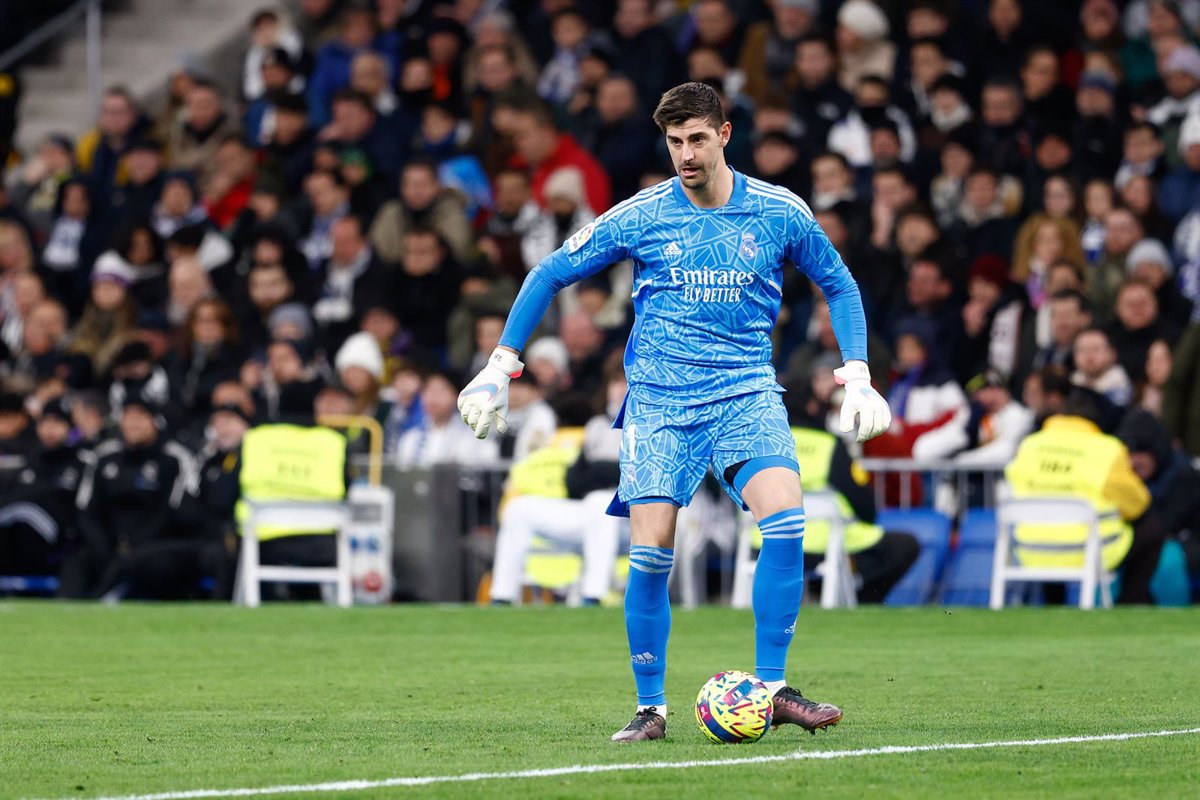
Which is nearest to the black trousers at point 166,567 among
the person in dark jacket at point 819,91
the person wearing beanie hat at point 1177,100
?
the person in dark jacket at point 819,91

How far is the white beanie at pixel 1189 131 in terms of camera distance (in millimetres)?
19109

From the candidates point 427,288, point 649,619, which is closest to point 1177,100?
point 427,288

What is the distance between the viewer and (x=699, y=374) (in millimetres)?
8820

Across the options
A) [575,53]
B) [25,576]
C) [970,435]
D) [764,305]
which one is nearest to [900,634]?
[970,435]

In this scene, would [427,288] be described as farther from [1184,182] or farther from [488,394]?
[488,394]

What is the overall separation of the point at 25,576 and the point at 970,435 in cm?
789

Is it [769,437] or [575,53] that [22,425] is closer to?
[575,53]

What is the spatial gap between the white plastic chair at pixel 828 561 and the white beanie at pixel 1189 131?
4.70m

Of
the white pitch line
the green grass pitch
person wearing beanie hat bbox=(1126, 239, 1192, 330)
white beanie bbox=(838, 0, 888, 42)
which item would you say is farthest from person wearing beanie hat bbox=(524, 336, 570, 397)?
the white pitch line

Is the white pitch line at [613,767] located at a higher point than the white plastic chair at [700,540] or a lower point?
lower

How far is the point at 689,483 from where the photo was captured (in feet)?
28.9

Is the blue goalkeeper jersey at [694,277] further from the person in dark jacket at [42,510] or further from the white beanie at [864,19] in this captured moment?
the white beanie at [864,19]

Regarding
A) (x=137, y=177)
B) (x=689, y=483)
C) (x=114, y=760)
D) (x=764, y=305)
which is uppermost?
(x=137, y=177)

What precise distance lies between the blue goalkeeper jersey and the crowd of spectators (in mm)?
8415
